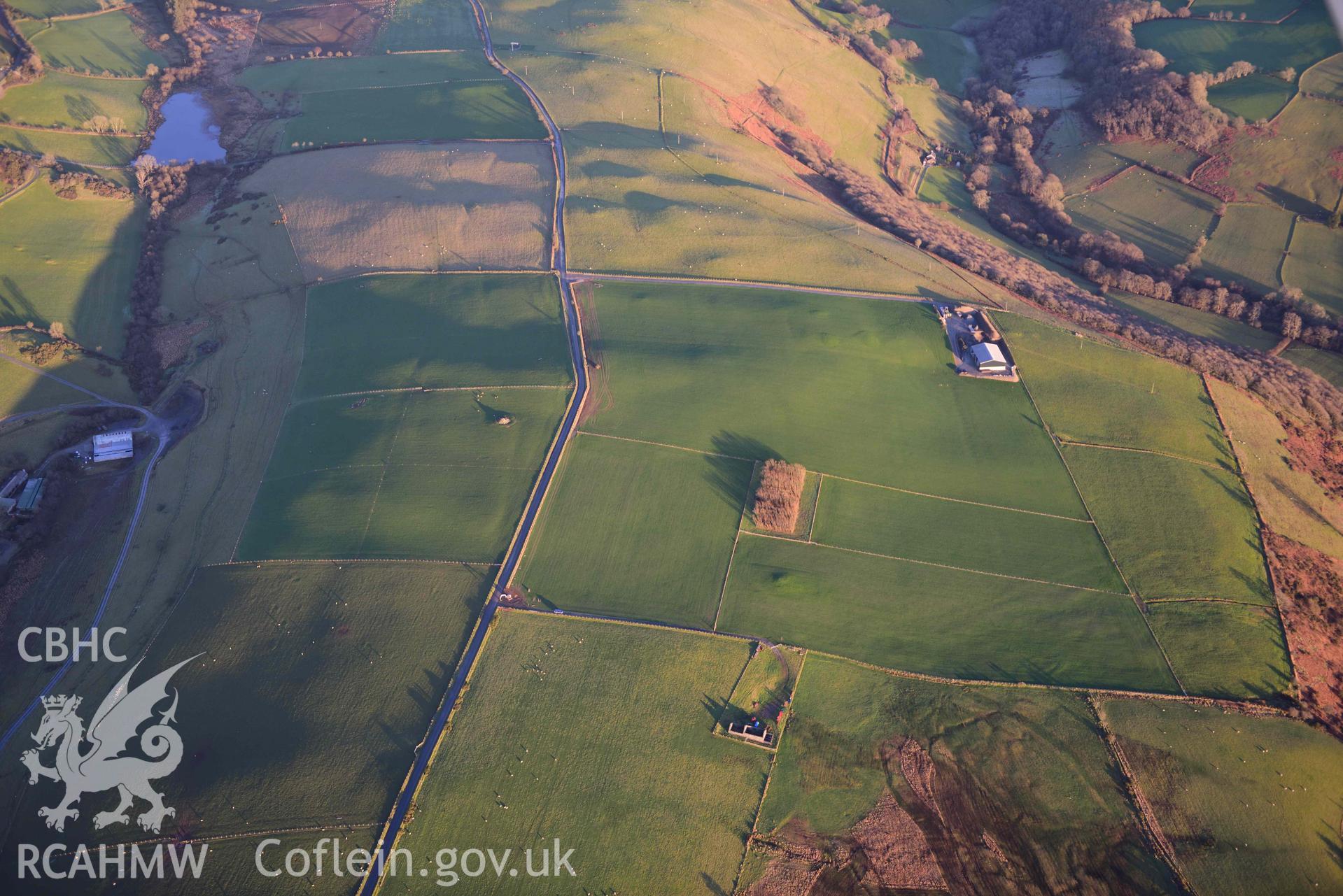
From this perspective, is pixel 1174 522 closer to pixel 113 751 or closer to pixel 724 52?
pixel 113 751

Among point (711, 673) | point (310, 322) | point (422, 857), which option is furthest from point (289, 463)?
point (711, 673)

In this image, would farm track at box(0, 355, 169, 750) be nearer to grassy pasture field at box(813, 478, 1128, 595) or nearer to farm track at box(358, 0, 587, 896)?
farm track at box(358, 0, 587, 896)

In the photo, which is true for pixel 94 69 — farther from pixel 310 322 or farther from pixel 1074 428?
pixel 1074 428

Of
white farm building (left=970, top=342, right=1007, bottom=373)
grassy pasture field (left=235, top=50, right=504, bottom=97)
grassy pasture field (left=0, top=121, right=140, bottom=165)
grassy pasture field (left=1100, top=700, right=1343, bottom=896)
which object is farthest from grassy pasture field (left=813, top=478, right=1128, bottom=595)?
grassy pasture field (left=0, top=121, right=140, bottom=165)

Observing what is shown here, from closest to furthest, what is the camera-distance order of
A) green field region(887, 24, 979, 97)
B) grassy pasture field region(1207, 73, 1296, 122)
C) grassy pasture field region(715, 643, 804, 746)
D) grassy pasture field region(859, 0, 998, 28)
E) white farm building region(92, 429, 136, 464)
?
grassy pasture field region(715, 643, 804, 746) → white farm building region(92, 429, 136, 464) → grassy pasture field region(1207, 73, 1296, 122) → green field region(887, 24, 979, 97) → grassy pasture field region(859, 0, 998, 28)

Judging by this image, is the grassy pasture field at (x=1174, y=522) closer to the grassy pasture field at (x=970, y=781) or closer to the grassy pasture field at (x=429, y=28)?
the grassy pasture field at (x=970, y=781)

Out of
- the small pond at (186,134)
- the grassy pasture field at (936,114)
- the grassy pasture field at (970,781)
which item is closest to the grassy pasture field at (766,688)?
the grassy pasture field at (970,781)
